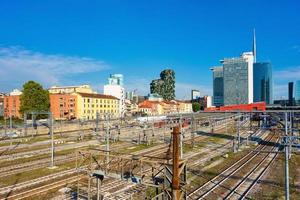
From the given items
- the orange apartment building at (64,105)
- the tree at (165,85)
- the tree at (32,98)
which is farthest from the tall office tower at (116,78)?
the tree at (32,98)

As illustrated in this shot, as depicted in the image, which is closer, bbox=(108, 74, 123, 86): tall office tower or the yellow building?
the yellow building

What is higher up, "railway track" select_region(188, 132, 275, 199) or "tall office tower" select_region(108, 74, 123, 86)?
"tall office tower" select_region(108, 74, 123, 86)

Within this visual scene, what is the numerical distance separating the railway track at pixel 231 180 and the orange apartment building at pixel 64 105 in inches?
2787

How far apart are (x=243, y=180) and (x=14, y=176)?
18.7 metres

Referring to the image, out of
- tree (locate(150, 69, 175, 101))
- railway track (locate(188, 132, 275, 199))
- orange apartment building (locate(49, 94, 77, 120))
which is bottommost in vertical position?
railway track (locate(188, 132, 275, 199))

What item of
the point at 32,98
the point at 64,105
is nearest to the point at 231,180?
the point at 32,98

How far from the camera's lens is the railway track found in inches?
770

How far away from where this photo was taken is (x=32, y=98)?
220ft

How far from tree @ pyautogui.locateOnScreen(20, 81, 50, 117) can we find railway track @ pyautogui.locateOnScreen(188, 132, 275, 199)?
50.0 meters

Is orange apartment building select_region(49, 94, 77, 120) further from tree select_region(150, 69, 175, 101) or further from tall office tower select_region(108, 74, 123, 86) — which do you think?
tall office tower select_region(108, 74, 123, 86)

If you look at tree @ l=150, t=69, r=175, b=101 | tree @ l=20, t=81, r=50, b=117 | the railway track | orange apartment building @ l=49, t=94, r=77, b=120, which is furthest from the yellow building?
the railway track

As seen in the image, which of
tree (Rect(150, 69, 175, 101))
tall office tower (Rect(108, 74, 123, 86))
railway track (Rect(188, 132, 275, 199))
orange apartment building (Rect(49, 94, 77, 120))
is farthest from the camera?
tall office tower (Rect(108, 74, 123, 86))

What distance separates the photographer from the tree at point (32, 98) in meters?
66.6

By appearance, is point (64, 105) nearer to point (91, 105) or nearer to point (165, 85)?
point (91, 105)
